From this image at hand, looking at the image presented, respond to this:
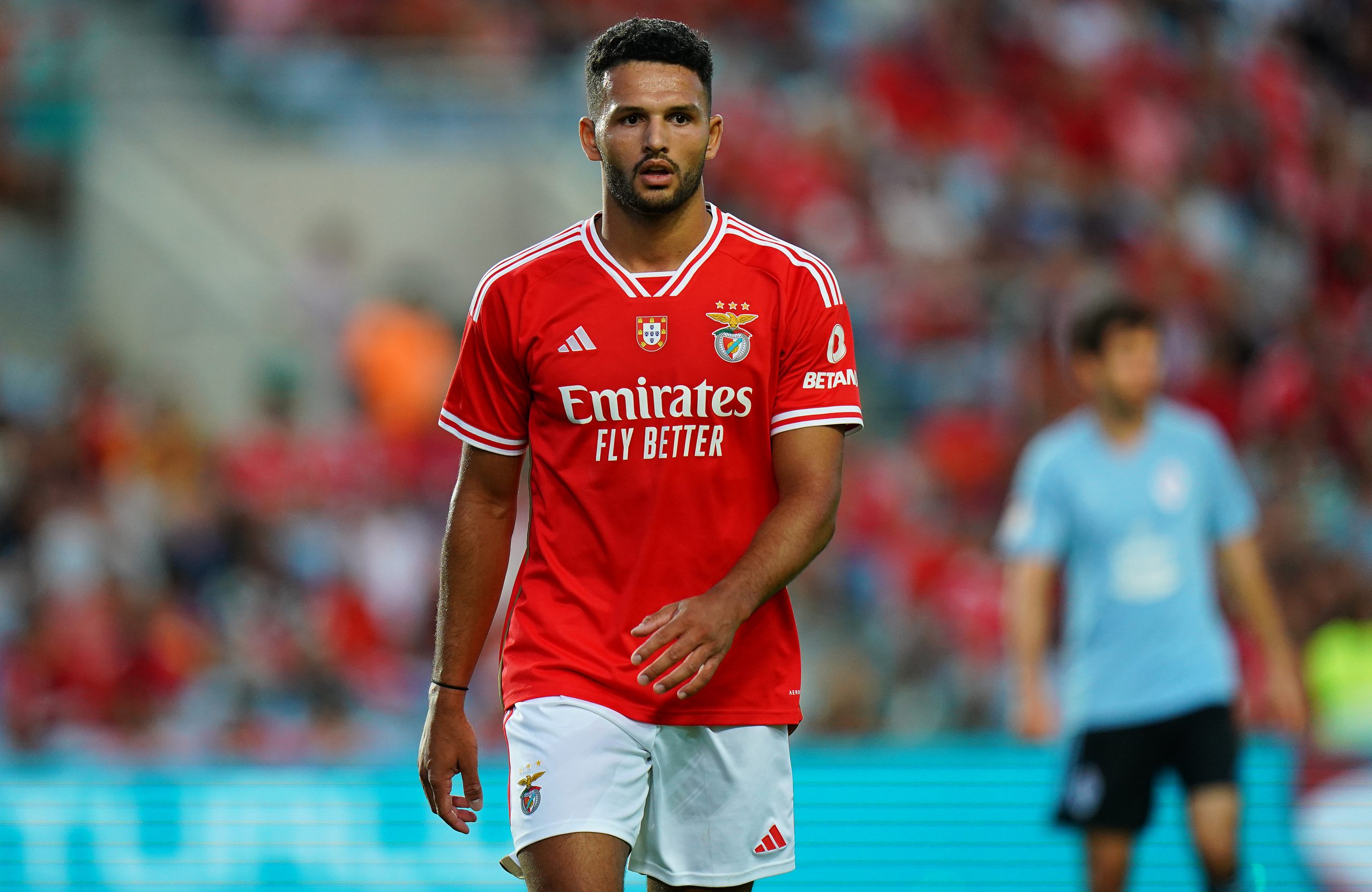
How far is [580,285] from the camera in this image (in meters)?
3.72

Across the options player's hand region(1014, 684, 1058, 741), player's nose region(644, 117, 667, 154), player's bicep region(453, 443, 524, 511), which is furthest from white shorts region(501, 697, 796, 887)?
player's hand region(1014, 684, 1058, 741)

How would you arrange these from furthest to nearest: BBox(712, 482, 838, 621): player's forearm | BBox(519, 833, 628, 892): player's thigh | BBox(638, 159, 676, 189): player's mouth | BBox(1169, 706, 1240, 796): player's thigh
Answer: BBox(1169, 706, 1240, 796): player's thigh < BBox(638, 159, 676, 189): player's mouth < BBox(519, 833, 628, 892): player's thigh < BBox(712, 482, 838, 621): player's forearm

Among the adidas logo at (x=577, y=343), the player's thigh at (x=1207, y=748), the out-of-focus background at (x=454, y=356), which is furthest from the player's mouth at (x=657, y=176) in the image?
the out-of-focus background at (x=454, y=356)

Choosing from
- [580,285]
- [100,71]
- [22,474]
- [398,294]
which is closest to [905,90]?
[398,294]

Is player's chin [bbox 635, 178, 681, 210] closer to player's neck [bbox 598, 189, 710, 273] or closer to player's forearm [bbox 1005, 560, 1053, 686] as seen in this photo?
player's neck [bbox 598, 189, 710, 273]

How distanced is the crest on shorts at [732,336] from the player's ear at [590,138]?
44cm

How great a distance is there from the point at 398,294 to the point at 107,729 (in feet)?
12.8

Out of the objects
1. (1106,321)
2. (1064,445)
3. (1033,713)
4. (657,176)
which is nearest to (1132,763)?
(1033,713)

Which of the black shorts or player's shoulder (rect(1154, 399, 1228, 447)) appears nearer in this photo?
the black shorts

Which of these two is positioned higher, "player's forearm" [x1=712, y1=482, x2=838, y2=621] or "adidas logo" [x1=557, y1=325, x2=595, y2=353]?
"adidas logo" [x1=557, y1=325, x2=595, y2=353]

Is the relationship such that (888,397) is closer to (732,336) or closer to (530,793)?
(732,336)

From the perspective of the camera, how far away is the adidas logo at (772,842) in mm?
3686

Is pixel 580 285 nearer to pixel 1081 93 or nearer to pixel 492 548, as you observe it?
pixel 492 548

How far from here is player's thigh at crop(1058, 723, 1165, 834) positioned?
19.7ft
